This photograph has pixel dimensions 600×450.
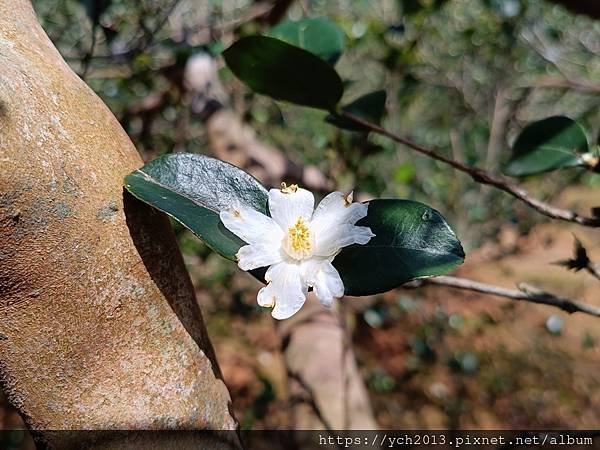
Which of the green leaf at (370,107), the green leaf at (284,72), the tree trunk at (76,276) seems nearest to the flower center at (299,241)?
the tree trunk at (76,276)

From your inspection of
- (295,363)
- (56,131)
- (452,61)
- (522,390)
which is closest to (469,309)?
(522,390)

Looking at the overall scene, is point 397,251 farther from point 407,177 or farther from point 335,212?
point 407,177

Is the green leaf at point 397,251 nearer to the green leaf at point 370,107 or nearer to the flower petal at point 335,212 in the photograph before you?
the flower petal at point 335,212

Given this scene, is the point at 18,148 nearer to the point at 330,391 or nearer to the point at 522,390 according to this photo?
the point at 330,391

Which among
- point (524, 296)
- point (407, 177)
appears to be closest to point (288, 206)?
point (524, 296)

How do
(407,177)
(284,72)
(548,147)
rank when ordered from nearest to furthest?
1. (284,72)
2. (548,147)
3. (407,177)

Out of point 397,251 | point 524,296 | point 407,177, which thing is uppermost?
point 397,251

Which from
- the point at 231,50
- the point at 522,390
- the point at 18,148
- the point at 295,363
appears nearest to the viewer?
the point at 18,148
